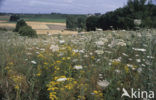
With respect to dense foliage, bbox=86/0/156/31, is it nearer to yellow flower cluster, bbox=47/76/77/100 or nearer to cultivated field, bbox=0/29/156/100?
cultivated field, bbox=0/29/156/100

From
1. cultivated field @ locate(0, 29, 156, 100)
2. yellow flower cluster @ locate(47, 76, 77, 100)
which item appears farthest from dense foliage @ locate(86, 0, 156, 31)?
yellow flower cluster @ locate(47, 76, 77, 100)

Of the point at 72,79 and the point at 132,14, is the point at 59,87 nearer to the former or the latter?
the point at 72,79

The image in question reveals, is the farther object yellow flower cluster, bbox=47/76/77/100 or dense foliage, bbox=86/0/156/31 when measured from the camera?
dense foliage, bbox=86/0/156/31

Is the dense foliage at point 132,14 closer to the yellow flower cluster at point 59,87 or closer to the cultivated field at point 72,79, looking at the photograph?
the cultivated field at point 72,79

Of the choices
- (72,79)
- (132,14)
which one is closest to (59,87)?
(72,79)

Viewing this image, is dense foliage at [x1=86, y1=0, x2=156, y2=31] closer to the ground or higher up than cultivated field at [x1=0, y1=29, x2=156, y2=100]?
higher up

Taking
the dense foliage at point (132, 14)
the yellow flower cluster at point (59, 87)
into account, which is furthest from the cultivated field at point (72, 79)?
the dense foliage at point (132, 14)

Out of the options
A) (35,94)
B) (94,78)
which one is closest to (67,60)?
(94,78)

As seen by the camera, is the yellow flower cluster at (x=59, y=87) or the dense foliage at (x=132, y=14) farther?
the dense foliage at (x=132, y=14)

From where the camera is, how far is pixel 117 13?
1516 inches

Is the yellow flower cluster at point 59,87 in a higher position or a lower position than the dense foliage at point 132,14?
lower

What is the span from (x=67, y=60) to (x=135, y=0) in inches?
1340

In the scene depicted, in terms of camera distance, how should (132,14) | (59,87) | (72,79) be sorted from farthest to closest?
(132,14)
(72,79)
(59,87)

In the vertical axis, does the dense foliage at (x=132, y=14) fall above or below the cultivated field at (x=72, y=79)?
above
